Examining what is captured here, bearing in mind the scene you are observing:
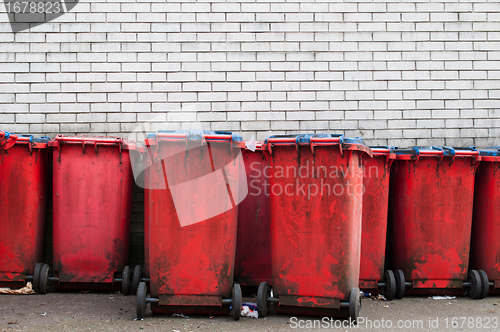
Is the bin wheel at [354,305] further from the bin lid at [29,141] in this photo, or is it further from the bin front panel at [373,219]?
the bin lid at [29,141]

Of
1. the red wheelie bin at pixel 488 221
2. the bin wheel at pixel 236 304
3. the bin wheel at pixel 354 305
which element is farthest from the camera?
the red wheelie bin at pixel 488 221

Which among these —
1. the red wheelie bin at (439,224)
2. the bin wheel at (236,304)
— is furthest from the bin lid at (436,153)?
the bin wheel at (236,304)

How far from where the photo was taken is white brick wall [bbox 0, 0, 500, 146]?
14.7 ft

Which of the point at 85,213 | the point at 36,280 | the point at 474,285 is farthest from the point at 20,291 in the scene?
the point at 474,285

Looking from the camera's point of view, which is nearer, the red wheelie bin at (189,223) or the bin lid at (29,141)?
the red wheelie bin at (189,223)

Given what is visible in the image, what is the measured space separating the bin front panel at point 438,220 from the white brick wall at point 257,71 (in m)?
0.99

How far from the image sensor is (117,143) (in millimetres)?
3660

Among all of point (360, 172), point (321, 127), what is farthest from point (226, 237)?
point (321, 127)

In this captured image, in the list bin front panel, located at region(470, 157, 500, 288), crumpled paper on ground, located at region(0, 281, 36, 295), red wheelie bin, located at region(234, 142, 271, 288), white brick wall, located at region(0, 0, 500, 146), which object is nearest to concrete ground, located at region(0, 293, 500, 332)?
crumpled paper on ground, located at region(0, 281, 36, 295)

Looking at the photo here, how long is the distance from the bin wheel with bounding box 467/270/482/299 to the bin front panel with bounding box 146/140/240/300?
2.55 meters

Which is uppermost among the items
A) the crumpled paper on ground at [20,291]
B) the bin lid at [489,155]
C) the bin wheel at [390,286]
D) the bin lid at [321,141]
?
the bin lid at [321,141]

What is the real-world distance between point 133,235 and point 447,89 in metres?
4.43

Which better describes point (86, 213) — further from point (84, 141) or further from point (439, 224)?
point (439, 224)

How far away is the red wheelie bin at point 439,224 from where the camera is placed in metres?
3.58
